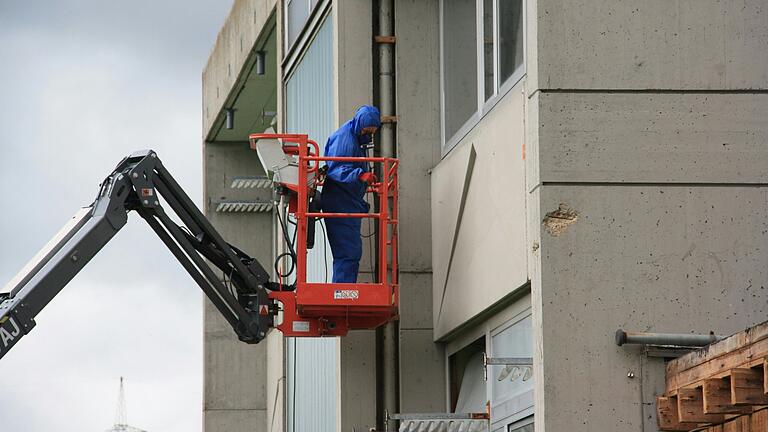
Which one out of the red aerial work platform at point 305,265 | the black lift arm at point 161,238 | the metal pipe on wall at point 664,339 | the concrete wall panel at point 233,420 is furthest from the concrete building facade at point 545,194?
the concrete wall panel at point 233,420

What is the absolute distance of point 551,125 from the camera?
11328 millimetres

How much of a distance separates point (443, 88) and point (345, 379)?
3.20 meters

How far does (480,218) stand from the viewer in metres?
14.5

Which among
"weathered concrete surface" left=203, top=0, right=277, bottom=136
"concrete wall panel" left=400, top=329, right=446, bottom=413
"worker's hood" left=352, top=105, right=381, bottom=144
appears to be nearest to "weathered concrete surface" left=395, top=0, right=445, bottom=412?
"concrete wall panel" left=400, top=329, right=446, bottom=413

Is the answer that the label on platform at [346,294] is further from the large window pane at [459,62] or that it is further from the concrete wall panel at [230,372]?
the concrete wall panel at [230,372]

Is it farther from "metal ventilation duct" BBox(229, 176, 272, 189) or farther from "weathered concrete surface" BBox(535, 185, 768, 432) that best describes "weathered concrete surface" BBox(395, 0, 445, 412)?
"metal ventilation duct" BBox(229, 176, 272, 189)

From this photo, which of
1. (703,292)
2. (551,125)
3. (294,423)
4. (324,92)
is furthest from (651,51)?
(294,423)

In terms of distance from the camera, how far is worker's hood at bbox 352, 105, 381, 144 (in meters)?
15.1

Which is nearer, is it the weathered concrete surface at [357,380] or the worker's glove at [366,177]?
the worker's glove at [366,177]

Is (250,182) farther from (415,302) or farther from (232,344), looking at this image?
(415,302)

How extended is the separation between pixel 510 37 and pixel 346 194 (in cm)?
239

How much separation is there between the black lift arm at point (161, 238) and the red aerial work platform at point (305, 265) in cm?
33

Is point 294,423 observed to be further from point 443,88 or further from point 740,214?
point 740,214

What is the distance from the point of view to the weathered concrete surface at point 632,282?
36.1ft
